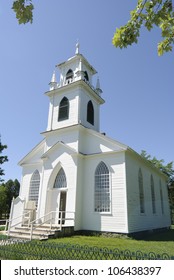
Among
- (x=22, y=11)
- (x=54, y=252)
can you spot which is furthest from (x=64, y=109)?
(x=22, y=11)

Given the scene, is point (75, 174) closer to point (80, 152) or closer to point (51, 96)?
point (80, 152)

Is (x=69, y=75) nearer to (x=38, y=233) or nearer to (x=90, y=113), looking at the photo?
(x=90, y=113)

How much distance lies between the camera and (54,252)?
6.63 metres

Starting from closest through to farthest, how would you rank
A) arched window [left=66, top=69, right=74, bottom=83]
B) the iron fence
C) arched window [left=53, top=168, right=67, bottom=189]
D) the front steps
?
the iron fence
the front steps
arched window [left=53, top=168, right=67, bottom=189]
arched window [left=66, top=69, right=74, bottom=83]

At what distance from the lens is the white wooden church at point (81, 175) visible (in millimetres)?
14773

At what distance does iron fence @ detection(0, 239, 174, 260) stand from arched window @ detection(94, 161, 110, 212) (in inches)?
313

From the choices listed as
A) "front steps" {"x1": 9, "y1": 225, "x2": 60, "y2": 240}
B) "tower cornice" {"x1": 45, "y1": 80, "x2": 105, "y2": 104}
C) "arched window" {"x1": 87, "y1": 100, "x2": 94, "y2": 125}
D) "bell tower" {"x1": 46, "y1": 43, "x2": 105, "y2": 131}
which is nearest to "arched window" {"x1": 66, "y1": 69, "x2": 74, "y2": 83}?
"bell tower" {"x1": 46, "y1": 43, "x2": 105, "y2": 131}

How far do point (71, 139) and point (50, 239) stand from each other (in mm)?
8093

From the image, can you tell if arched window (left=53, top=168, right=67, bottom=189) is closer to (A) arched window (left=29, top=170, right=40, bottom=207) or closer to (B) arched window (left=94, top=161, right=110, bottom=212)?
(A) arched window (left=29, top=170, right=40, bottom=207)

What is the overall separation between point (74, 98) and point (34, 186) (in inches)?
355

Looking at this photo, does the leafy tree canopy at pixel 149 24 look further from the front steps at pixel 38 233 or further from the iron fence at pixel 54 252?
the front steps at pixel 38 233

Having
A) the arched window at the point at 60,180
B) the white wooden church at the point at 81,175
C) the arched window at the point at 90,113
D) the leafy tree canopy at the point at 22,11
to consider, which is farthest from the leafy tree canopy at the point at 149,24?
the arched window at the point at 90,113

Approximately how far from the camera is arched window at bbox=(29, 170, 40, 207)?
60.6 feet

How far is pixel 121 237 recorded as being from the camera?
13.5 metres
